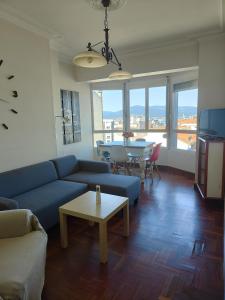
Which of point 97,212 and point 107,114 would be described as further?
point 107,114

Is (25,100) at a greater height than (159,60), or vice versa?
(159,60)

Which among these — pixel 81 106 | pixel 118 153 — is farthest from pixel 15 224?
pixel 81 106

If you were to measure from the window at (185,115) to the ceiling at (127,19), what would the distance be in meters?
1.37

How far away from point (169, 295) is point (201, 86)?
11.0 feet

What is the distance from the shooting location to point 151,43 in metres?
4.11

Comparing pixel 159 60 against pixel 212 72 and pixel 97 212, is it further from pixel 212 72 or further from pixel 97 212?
pixel 97 212

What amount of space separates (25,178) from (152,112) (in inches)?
151

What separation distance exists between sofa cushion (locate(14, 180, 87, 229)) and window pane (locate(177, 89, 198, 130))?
3.05 metres

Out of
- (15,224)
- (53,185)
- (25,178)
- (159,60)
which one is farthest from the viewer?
(159,60)

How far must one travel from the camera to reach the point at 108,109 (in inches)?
241

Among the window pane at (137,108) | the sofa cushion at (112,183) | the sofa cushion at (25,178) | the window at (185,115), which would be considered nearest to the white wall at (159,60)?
the window at (185,115)

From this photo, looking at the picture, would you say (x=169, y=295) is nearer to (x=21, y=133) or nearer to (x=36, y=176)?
(x=36, y=176)

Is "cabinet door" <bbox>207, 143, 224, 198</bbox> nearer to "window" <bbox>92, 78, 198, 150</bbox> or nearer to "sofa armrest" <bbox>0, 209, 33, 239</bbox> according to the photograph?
"window" <bbox>92, 78, 198, 150</bbox>

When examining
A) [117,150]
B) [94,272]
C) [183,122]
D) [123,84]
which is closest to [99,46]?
[123,84]
